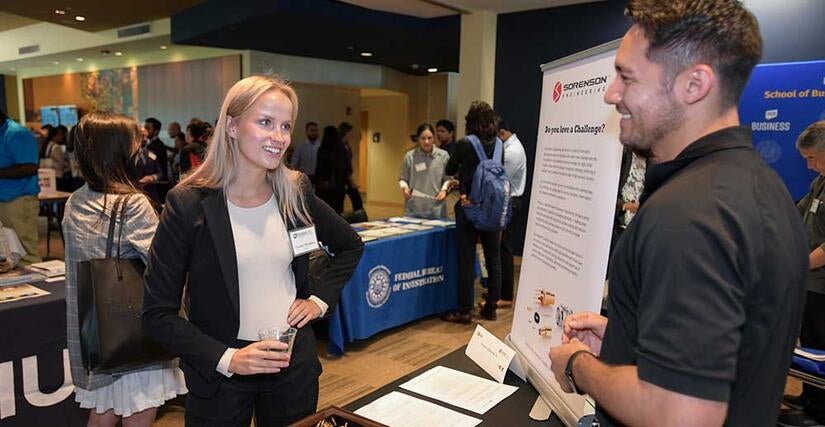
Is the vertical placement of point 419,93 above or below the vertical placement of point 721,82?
above

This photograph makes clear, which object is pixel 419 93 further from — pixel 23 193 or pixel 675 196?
pixel 675 196

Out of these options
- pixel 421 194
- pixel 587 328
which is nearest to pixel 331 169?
pixel 421 194

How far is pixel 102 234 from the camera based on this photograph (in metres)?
1.71

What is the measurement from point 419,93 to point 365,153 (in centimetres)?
272

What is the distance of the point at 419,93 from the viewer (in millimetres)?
12055

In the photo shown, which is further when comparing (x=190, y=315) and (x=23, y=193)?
(x=23, y=193)

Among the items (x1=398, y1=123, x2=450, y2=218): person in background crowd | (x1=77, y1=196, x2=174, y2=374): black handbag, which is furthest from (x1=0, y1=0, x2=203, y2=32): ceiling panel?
(x1=77, y1=196, x2=174, y2=374): black handbag

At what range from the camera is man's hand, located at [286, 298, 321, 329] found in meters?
1.40

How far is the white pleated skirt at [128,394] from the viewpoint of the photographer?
1.71m

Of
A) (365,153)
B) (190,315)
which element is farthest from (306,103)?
(190,315)

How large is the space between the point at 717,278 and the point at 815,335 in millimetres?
2713

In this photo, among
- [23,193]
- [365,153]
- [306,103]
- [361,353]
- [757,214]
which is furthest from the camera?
[365,153]

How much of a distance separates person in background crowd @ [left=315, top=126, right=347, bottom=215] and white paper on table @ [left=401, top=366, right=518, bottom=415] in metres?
5.91

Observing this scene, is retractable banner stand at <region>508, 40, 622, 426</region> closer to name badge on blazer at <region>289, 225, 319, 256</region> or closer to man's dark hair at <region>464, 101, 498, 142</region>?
name badge on blazer at <region>289, 225, 319, 256</region>
